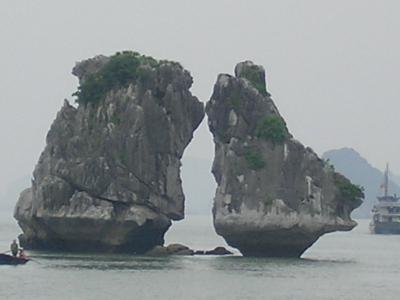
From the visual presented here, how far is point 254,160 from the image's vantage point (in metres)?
77.9

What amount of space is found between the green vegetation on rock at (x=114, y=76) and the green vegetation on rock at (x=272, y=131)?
7020mm

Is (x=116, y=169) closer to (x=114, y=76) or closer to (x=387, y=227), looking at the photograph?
(x=114, y=76)

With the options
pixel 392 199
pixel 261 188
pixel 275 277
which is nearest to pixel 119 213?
pixel 261 188

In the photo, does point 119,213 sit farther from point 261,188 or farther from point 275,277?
point 275,277

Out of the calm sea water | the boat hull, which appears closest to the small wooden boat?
the calm sea water

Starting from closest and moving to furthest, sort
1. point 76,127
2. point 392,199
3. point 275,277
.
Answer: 1. point 275,277
2. point 76,127
3. point 392,199

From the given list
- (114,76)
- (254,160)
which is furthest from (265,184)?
(114,76)

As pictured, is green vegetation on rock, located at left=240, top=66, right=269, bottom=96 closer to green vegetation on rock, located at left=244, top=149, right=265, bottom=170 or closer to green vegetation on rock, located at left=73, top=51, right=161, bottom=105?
green vegetation on rock, located at left=244, top=149, right=265, bottom=170

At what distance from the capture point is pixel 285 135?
7875 centimetres

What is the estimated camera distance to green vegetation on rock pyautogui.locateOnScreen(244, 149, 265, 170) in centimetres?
7775

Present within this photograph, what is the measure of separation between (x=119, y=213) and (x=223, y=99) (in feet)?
28.1

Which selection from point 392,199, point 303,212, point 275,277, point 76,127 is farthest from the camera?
point 392,199

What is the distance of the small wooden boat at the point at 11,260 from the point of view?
229ft

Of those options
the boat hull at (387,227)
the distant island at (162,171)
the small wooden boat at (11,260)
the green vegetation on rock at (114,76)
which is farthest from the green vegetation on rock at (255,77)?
the boat hull at (387,227)
